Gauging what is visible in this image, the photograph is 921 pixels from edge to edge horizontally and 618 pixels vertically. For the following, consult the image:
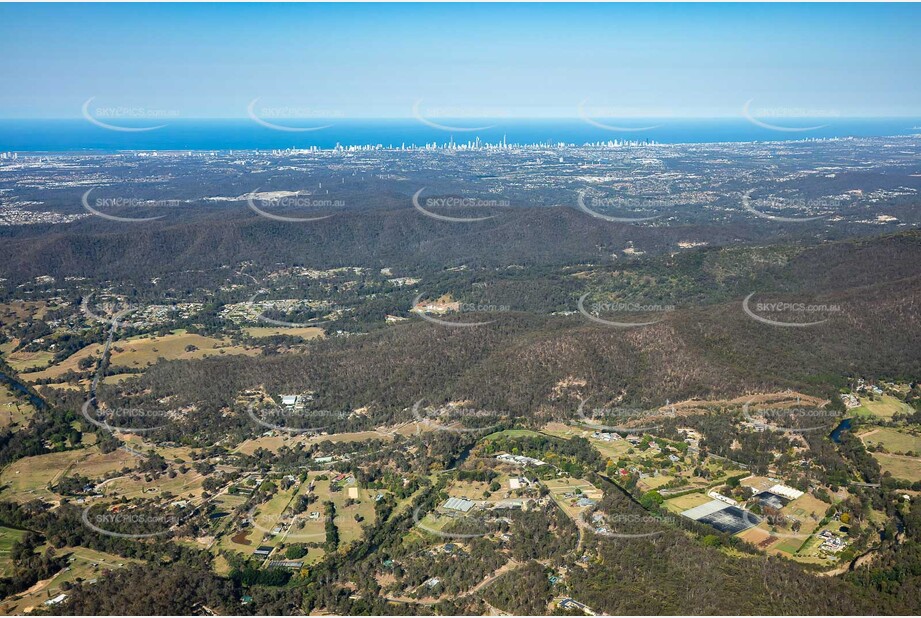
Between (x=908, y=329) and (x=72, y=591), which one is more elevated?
(x=908, y=329)

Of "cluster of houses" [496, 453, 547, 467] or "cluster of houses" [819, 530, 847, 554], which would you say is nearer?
"cluster of houses" [819, 530, 847, 554]

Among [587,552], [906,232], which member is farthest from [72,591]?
[906,232]

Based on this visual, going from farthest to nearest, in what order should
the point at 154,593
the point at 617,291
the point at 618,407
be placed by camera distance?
1. the point at 617,291
2. the point at 618,407
3. the point at 154,593

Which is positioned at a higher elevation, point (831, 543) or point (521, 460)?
point (521, 460)

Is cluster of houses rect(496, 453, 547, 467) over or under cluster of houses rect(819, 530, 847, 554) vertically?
over

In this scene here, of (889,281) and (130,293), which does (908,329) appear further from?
(130,293)

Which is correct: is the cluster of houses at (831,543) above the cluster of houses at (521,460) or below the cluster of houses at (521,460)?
below

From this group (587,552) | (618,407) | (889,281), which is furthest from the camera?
(889,281)

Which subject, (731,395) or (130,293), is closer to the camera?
(731,395)

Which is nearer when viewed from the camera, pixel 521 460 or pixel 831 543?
pixel 831 543

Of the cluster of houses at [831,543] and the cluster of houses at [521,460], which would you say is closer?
the cluster of houses at [831,543]
